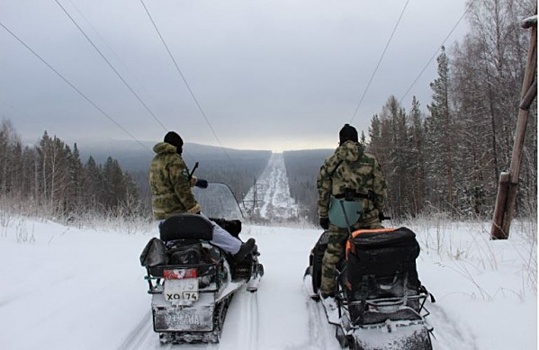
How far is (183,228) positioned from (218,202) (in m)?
2.04

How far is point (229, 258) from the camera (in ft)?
16.3

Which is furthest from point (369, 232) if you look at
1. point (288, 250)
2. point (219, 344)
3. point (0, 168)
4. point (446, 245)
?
point (0, 168)

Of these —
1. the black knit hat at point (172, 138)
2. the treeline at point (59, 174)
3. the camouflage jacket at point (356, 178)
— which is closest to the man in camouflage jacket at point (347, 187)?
the camouflage jacket at point (356, 178)

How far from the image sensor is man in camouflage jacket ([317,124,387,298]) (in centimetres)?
438

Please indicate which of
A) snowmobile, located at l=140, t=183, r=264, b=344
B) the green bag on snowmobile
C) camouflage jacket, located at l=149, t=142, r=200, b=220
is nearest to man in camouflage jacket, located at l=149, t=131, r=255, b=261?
camouflage jacket, located at l=149, t=142, r=200, b=220

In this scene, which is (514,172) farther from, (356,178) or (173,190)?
(173,190)

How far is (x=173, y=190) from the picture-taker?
15.8 ft

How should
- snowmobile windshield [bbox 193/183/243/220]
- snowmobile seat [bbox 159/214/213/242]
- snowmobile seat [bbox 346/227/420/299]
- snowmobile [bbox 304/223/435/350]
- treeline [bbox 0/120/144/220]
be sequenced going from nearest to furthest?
1. snowmobile [bbox 304/223/435/350]
2. snowmobile seat [bbox 346/227/420/299]
3. snowmobile seat [bbox 159/214/213/242]
4. snowmobile windshield [bbox 193/183/243/220]
5. treeline [bbox 0/120/144/220]

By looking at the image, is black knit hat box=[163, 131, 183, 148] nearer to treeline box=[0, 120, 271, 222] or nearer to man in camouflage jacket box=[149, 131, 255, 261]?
man in camouflage jacket box=[149, 131, 255, 261]

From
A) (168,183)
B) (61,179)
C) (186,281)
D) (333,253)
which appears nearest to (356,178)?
(333,253)

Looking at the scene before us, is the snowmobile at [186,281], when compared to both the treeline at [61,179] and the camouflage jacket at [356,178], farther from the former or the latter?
the treeline at [61,179]

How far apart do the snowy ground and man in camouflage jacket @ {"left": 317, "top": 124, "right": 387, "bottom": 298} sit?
2.05 feet

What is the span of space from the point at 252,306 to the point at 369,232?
191 cm

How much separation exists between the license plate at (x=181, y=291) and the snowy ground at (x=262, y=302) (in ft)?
1.41
